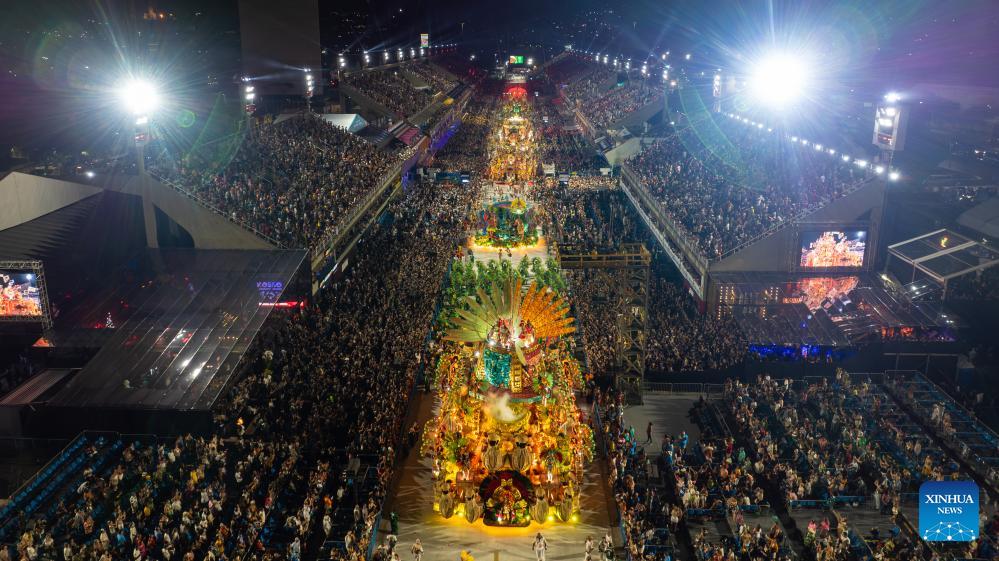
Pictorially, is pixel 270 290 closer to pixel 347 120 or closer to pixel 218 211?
pixel 218 211

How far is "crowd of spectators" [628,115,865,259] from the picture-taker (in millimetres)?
36594

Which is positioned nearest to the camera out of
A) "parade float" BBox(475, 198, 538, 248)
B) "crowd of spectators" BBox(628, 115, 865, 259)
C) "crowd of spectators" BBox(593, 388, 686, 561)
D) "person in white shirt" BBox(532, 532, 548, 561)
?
"person in white shirt" BBox(532, 532, 548, 561)

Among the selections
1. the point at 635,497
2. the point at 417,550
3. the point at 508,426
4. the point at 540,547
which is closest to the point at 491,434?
the point at 508,426

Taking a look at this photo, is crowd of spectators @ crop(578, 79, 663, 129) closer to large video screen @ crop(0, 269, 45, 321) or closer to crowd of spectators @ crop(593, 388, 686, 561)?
crowd of spectators @ crop(593, 388, 686, 561)

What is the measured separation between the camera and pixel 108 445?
2217 centimetres

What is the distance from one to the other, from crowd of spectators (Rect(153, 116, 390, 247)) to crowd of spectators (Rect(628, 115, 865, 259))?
55.1 feet

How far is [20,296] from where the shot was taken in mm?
26062

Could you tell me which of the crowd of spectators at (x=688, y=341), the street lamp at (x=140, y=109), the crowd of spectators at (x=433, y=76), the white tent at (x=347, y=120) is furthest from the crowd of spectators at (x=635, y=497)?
the crowd of spectators at (x=433, y=76)

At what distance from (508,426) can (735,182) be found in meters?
29.6

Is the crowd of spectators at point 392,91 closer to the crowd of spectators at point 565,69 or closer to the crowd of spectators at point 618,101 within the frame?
the crowd of spectators at point 618,101

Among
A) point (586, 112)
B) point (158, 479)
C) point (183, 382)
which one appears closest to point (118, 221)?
point (183, 382)

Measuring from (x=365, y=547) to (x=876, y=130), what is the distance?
32.7 m

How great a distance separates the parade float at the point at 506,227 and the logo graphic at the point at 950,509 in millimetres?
31766

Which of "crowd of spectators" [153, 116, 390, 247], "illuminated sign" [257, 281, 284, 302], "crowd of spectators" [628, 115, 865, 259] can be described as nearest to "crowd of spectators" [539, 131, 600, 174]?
"crowd of spectators" [628, 115, 865, 259]
